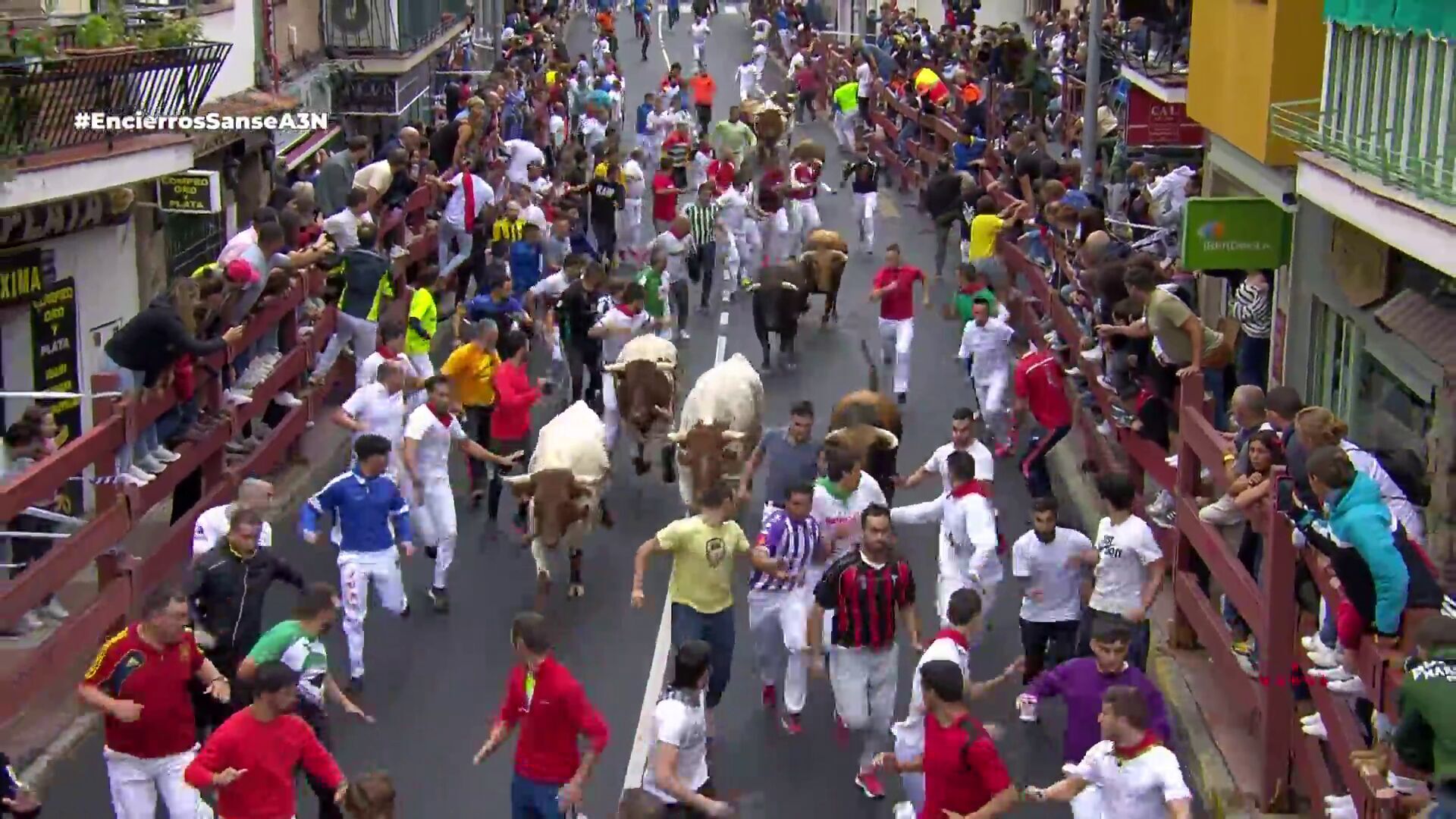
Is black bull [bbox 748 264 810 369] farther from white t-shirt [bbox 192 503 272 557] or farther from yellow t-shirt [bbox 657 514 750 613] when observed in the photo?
white t-shirt [bbox 192 503 272 557]

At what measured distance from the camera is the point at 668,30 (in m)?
63.1

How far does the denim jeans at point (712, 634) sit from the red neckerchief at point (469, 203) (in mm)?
12144

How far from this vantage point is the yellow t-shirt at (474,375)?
16781mm

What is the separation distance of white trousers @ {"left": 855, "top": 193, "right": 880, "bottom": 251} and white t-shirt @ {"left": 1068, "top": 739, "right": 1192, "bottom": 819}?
→ 19188mm

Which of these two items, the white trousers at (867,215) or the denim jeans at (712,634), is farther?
the white trousers at (867,215)

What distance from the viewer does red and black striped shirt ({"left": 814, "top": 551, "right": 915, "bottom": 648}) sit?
11.3 meters

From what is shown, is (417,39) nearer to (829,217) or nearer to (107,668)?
(829,217)

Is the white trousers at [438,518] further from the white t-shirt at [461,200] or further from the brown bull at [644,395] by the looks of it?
the white t-shirt at [461,200]

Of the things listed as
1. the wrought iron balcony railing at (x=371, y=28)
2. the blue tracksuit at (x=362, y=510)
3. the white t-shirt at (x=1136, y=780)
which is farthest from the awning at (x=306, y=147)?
the white t-shirt at (x=1136, y=780)

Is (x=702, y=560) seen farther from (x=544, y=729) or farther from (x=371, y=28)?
(x=371, y=28)

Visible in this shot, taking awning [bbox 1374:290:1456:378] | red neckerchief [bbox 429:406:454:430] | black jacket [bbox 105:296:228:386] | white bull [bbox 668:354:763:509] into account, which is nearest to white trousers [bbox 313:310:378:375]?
white bull [bbox 668:354:763:509]

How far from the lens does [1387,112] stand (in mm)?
16406

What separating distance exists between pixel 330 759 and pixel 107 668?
1.39 meters

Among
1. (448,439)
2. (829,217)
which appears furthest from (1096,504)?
(829,217)
